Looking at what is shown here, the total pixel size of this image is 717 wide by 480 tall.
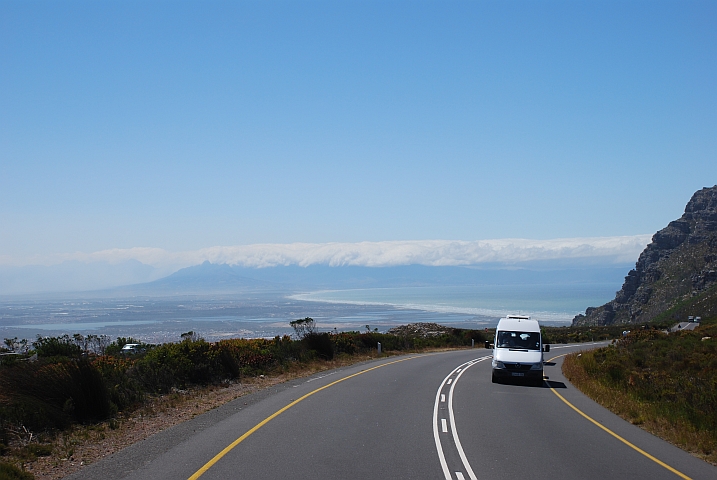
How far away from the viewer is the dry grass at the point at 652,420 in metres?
11.1

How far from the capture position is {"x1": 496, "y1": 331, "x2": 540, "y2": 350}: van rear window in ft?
71.8

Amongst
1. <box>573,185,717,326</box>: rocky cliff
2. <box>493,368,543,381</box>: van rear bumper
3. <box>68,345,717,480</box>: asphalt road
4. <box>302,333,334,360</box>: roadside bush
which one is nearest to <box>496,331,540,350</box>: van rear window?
<box>493,368,543,381</box>: van rear bumper

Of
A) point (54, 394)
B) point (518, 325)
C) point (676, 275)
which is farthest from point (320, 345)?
point (676, 275)

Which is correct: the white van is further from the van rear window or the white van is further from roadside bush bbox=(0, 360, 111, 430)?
roadside bush bbox=(0, 360, 111, 430)

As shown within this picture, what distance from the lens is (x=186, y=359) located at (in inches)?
762

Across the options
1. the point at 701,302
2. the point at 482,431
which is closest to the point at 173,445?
the point at 482,431

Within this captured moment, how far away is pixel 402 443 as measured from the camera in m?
10.6

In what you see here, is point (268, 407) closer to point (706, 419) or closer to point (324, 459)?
point (324, 459)

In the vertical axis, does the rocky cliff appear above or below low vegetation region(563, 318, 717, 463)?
above

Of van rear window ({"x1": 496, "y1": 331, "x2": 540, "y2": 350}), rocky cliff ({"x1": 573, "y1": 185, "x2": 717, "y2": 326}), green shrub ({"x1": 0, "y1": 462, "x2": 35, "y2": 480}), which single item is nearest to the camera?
green shrub ({"x1": 0, "y1": 462, "x2": 35, "y2": 480})

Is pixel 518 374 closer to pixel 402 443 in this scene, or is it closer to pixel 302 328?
pixel 402 443

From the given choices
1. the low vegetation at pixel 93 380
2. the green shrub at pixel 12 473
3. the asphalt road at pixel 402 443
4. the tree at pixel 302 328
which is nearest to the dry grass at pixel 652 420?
the asphalt road at pixel 402 443

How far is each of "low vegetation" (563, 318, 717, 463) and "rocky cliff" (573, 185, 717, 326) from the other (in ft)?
194

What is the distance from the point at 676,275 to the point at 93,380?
121385mm
